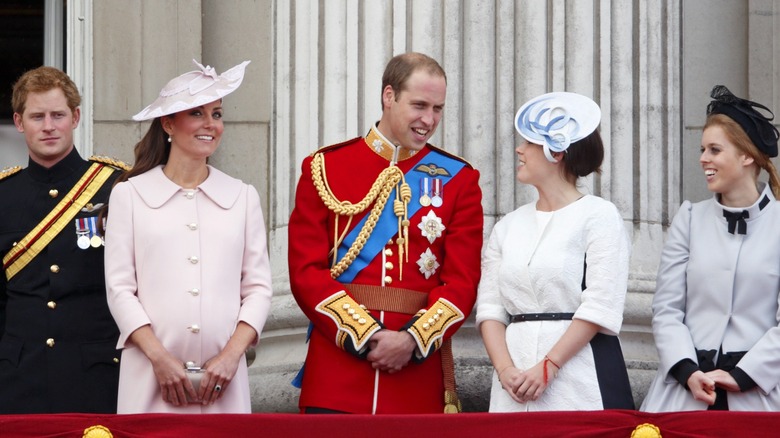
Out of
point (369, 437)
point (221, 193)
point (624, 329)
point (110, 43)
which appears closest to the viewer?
point (369, 437)

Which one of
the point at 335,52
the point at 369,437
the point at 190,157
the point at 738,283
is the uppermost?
the point at 335,52

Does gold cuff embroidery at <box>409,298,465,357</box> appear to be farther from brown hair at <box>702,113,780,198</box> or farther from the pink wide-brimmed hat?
brown hair at <box>702,113,780,198</box>

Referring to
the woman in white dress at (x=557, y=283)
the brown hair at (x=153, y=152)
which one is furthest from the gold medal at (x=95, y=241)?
the woman in white dress at (x=557, y=283)

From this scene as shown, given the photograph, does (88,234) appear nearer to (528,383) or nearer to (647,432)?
(528,383)

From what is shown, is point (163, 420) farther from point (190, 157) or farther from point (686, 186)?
point (686, 186)

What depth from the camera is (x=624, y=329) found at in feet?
23.3

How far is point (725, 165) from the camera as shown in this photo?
5934mm

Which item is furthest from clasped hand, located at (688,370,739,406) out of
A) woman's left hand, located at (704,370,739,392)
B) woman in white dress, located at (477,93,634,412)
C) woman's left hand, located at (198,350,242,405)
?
woman's left hand, located at (198,350,242,405)

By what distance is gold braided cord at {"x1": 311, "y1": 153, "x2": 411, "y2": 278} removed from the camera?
19.7ft

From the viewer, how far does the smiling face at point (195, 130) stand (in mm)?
5781

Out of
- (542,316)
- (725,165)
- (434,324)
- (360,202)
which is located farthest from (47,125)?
(725,165)

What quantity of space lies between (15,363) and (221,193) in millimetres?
952

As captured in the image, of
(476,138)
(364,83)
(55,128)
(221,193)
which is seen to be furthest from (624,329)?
(55,128)

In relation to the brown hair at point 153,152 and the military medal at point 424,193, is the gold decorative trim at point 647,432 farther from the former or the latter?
the brown hair at point 153,152
